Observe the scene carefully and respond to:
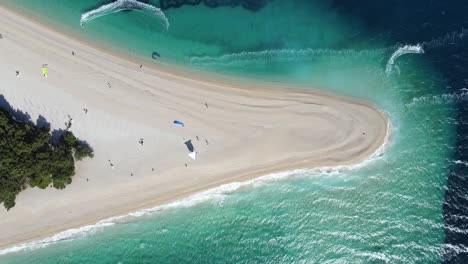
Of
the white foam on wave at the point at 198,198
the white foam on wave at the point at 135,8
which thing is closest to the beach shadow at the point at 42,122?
the white foam on wave at the point at 198,198

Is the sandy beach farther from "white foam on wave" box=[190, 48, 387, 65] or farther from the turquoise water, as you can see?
"white foam on wave" box=[190, 48, 387, 65]

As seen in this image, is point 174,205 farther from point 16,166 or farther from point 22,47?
point 22,47

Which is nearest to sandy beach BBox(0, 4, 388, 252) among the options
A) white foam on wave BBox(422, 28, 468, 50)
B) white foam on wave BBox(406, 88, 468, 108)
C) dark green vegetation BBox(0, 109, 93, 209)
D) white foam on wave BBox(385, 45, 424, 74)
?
dark green vegetation BBox(0, 109, 93, 209)

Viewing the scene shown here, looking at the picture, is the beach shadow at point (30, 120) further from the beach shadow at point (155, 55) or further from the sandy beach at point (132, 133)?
the beach shadow at point (155, 55)

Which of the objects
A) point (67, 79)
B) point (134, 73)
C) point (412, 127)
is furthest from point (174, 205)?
point (412, 127)

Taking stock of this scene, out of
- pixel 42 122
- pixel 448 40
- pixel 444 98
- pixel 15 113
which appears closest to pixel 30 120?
pixel 42 122

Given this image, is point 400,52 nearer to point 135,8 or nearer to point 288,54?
point 288,54

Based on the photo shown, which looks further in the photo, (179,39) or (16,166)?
(179,39)
